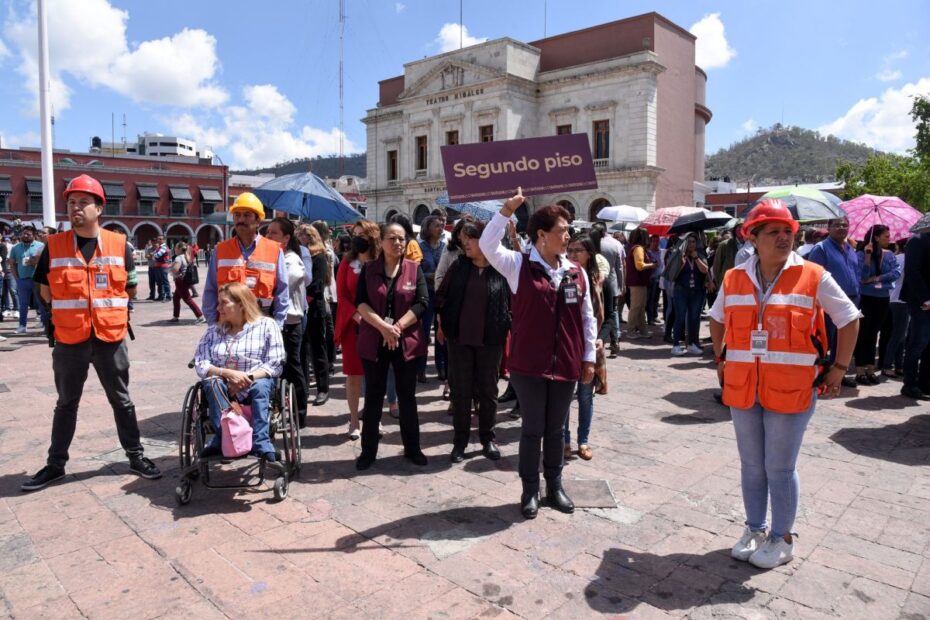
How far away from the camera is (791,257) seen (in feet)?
10.1

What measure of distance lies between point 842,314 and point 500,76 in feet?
112

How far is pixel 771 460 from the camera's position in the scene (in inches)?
120

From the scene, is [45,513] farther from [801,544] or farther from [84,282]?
[801,544]

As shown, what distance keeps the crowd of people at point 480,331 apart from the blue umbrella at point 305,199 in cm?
176

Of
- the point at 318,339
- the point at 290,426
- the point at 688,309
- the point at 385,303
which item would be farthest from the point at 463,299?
the point at 688,309

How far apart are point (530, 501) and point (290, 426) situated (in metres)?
1.71

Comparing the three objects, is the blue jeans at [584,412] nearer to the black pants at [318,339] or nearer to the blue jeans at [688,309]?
the black pants at [318,339]

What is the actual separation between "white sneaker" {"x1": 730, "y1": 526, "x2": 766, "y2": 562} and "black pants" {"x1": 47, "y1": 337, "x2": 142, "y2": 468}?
374 cm

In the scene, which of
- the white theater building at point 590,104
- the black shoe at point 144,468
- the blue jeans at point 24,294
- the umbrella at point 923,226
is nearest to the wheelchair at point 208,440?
the black shoe at point 144,468

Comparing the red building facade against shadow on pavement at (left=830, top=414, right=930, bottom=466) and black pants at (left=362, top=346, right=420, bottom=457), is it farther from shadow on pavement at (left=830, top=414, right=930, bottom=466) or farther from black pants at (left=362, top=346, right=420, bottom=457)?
shadow on pavement at (left=830, top=414, right=930, bottom=466)

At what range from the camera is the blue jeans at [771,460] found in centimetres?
299

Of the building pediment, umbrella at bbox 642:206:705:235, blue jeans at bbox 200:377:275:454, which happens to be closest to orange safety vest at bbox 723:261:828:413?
blue jeans at bbox 200:377:275:454

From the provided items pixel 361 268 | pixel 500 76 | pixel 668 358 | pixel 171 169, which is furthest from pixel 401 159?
pixel 361 268

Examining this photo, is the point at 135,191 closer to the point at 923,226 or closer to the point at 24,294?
the point at 24,294
